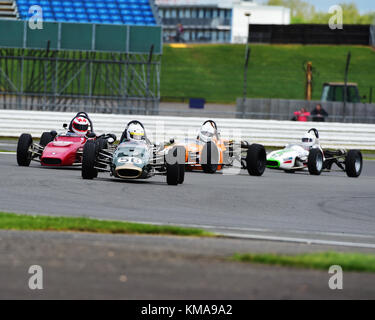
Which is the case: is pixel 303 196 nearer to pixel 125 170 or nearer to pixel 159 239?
pixel 125 170

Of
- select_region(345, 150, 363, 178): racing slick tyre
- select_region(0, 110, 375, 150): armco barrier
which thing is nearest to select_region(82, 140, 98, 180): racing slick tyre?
select_region(345, 150, 363, 178): racing slick tyre

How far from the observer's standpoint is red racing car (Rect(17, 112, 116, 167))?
61.8ft

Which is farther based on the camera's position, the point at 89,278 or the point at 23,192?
the point at 23,192

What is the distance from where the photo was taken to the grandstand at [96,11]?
43625 millimetres

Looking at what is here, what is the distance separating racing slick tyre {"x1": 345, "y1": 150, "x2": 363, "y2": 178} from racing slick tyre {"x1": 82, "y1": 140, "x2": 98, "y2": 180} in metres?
7.18

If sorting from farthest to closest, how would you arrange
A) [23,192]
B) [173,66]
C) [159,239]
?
1. [173,66]
2. [23,192]
3. [159,239]

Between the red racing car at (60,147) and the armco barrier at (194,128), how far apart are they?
31.4 feet

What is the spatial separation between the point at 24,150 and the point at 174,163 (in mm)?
4008

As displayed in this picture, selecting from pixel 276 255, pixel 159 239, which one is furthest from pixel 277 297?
pixel 159 239

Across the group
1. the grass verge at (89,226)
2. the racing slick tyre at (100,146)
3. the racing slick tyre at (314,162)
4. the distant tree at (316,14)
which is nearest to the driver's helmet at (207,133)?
the racing slick tyre at (314,162)
